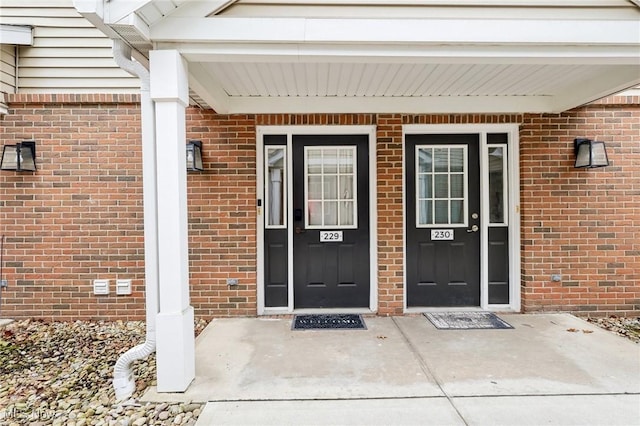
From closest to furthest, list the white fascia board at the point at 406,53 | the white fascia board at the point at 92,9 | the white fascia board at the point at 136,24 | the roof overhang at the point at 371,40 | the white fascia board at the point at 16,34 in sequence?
the white fascia board at the point at 92,9 → the white fascia board at the point at 136,24 → the roof overhang at the point at 371,40 → the white fascia board at the point at 406,53 → the white fascia board at the point at 16,34

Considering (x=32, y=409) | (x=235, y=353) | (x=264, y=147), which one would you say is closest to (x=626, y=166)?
(x=264, y=147)

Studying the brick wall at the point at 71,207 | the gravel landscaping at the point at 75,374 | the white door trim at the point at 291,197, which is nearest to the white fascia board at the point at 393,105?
the white door trim at the point at 291,197

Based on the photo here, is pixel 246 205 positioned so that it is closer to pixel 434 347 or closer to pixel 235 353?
pixel 235 353

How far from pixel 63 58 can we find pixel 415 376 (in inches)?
183

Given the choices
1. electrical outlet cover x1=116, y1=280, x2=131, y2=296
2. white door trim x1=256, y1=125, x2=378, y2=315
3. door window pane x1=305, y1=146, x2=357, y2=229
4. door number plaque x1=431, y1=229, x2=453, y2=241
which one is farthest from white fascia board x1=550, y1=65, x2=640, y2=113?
electrical outlet cover x1=116, y1=280, x2=131, y2=296

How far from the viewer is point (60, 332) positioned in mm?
3693

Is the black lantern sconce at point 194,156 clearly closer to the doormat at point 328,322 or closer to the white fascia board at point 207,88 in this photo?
the white fascia board at point 207,88

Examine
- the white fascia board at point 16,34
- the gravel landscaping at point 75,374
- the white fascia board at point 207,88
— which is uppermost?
the white fascia board at point 16,34

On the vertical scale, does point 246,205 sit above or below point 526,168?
below

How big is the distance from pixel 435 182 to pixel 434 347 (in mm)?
1888

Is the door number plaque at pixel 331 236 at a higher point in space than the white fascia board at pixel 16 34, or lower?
lower

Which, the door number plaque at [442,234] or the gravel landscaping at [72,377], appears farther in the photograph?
the door number plaque at [442,234]

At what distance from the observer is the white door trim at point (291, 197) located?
407 centimetres

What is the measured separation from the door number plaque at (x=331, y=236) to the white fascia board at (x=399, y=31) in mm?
2200
